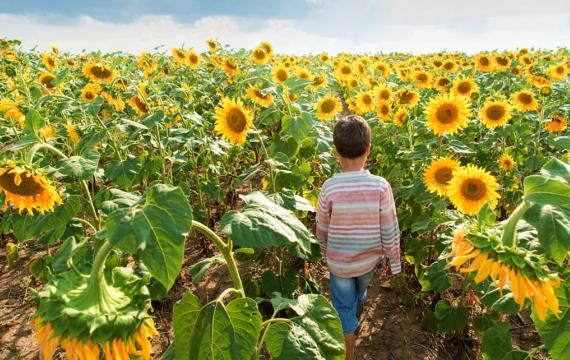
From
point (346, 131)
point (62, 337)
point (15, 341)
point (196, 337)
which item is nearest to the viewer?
point (62, 337)

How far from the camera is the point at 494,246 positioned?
42.4 inches

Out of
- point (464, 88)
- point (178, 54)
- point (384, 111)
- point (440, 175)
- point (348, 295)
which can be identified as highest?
point (178, 54)

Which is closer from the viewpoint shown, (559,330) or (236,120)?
(559,330)

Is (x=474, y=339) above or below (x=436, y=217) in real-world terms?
below

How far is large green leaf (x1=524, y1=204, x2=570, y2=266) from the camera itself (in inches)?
40.9

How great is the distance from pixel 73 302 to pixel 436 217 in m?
2.42

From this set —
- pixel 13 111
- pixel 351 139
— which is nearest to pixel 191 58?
pixel 13 111

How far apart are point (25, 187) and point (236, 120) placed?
1544 mm

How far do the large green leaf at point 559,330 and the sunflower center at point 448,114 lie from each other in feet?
7.61

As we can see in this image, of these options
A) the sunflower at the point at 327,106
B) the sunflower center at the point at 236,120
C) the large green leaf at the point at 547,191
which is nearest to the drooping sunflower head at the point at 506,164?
the sunflower at the point at 327,106

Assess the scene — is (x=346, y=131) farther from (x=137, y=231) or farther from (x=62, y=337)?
(x=62, y=337)

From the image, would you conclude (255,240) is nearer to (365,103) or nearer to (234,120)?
(234,120)

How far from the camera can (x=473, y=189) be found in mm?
2525

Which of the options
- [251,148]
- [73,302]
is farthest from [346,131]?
[251,148]
